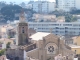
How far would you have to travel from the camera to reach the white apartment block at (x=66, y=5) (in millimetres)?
113206

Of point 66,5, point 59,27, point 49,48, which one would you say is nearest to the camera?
point 49,48

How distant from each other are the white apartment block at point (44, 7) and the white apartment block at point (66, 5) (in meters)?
1.89

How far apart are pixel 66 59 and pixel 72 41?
729 inches

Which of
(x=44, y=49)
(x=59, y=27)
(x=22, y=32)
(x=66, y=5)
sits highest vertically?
(x=66, y=5)

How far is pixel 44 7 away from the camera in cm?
11588

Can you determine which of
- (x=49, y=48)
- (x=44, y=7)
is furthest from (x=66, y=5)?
(x=49, y=48)

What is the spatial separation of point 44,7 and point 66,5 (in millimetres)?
5003

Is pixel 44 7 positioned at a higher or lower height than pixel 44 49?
higher

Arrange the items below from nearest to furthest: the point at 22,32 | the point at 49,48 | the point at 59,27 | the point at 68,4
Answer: the point at 49,48 → the point at 22,32 → the point at 59,27 → the point at 68,4

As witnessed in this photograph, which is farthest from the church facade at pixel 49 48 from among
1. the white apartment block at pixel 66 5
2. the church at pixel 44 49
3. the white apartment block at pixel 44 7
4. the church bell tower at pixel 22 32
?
the white apartment block at pixel 44 7

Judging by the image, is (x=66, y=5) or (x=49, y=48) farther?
(x=66, y=5)

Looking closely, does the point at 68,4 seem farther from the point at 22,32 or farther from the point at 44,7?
the point at 22,32

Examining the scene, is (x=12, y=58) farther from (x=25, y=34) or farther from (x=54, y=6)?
(x=54, y=6)

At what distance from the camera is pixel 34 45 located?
3950cm
